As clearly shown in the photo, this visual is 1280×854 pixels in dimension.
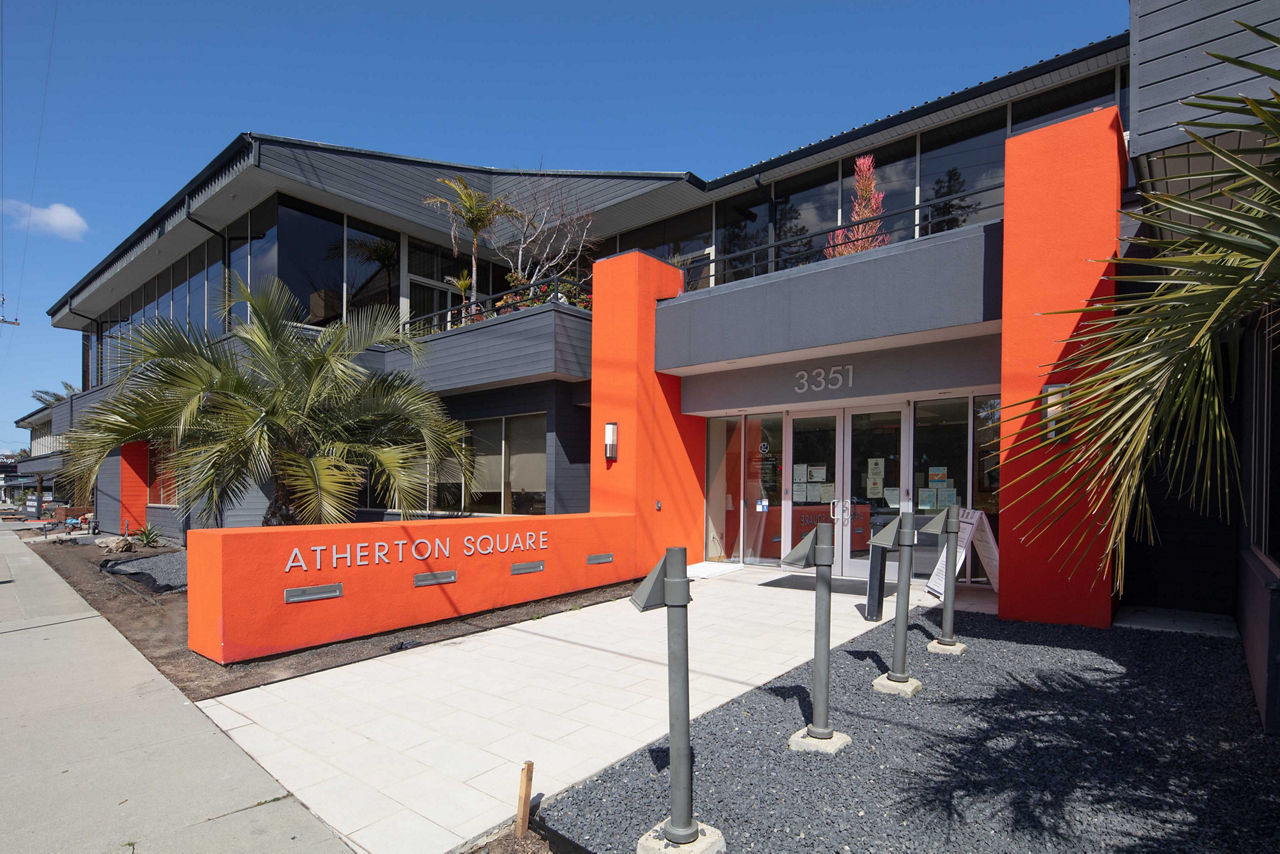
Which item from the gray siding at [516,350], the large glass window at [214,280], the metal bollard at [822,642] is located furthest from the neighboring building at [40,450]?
the metal bollard at [822,642]

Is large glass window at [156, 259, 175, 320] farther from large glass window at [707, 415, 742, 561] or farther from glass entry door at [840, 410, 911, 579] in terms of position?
glass entry door at [840, 410, 911, 579]

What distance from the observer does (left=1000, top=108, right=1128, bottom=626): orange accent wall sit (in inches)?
259

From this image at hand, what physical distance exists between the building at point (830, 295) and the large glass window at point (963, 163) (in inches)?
1.6

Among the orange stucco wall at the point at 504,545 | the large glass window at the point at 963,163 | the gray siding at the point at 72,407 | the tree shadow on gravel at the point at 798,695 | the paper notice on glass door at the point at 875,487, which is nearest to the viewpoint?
the tree shadow on gravel at the point at 798,695

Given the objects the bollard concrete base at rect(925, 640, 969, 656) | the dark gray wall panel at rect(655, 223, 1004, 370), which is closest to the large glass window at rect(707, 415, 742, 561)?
the dark gray wall panel at rect(655, 223, 1004, 370)

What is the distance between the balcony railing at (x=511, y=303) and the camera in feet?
37.0

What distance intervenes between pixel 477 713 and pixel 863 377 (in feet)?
21.4

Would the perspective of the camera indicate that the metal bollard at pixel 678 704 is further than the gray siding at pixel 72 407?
No

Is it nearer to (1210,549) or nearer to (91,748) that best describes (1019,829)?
(91,748)

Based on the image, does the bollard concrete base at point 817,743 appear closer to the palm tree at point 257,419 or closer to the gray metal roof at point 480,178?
the palm tree at point 257,419

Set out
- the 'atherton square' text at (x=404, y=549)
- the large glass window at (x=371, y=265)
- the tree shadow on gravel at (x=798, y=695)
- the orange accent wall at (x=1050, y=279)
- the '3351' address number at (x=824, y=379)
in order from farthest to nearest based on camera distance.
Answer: the large glass window at (x=371, y=265) → the '3351' address number at (x=824, y=379) → the orange accent wall at (x=1050, y=279) → the 'atherton square' text at (x=404, y=549) → the tree shadow on gravel at (x=798, y=695)

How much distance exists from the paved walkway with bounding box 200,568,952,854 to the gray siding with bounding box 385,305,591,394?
14.6 ft

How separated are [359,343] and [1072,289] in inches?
316

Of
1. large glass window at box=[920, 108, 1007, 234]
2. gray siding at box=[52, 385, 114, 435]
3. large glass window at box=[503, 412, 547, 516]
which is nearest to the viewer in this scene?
large glass window at box=[920, 108, 1007, 234]
